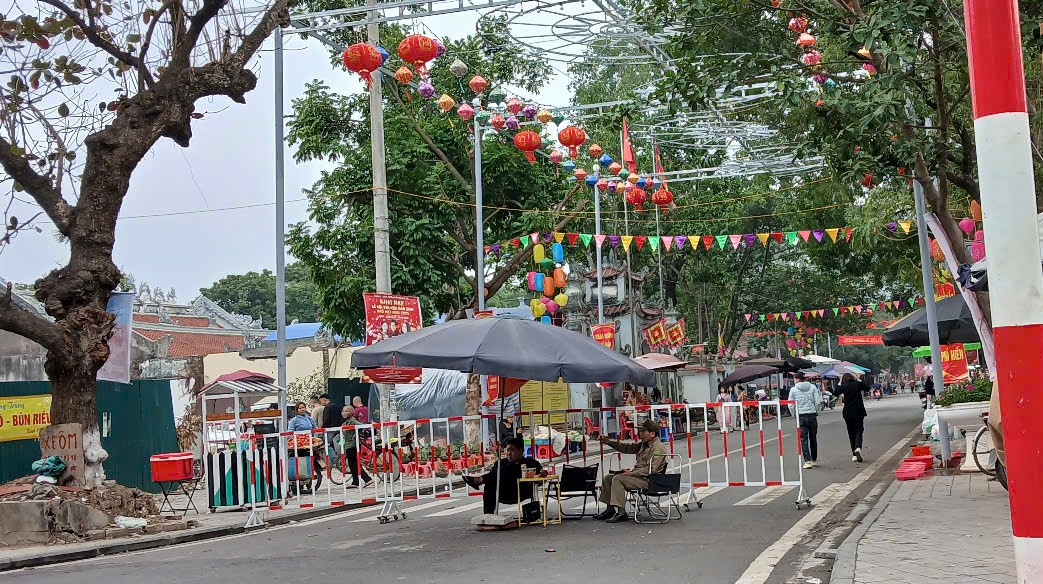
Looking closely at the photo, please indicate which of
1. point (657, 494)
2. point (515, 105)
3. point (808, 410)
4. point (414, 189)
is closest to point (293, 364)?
point (414, 189)

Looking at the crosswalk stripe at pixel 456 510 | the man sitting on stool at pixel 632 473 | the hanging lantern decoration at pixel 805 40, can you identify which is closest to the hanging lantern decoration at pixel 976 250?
the hanging lantern decoration at pixel 805 40

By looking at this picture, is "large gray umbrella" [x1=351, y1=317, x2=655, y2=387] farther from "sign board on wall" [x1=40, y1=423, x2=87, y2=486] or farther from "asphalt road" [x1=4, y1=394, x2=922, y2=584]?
"sign board on wall" [x1=40, y1=423, x2=87, y2=486]

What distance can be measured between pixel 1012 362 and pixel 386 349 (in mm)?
8636

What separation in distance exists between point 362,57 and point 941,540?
1005 centimetres

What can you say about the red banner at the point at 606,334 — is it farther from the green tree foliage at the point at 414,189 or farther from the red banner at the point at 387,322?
the red banner at the point at 387,322

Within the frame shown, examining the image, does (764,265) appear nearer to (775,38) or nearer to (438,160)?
(438,160)

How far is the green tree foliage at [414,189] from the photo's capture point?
2564 cm

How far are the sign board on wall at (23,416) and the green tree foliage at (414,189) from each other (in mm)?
9414

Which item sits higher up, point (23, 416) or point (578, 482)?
point (23, 416)

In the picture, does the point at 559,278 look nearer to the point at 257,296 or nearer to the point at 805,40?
the point at 805,40

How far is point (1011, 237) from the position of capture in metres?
4.17

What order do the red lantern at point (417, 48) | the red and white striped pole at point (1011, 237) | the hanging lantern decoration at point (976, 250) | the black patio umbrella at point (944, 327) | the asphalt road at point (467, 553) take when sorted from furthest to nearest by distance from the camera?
the black patio umbrella at point (944, 327) < the hanging lantern decoration at point (976, 250) < the red lantern at point (417, 48) < the asphalt road at point (467, 553) < the red and white striped pole at point (1011, 237)

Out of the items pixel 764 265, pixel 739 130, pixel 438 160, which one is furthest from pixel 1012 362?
pixel 764 265

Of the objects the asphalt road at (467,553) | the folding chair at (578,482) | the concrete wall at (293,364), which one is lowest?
the asphalt road at (467,553)
